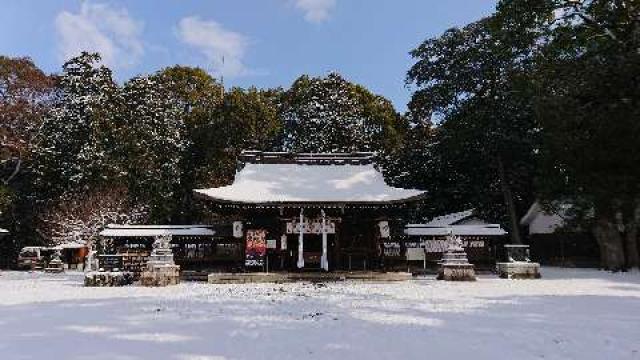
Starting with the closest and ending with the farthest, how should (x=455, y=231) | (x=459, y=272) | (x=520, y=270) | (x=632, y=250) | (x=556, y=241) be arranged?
(x=459, y=272) < (x=520, y=270) < (x=455, y=231) < (x=632, y=250) < (x=556, y=241)

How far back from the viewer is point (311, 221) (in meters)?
23.7

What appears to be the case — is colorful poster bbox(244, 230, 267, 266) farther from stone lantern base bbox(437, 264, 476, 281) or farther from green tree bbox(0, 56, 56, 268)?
green tree bbox(0, 56, 56, 268)

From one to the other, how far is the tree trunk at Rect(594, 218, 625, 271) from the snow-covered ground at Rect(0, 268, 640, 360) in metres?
12.6

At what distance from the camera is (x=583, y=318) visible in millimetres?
10398

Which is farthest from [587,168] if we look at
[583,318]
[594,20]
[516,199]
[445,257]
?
[516,199]

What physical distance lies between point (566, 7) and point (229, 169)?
89.5 ft

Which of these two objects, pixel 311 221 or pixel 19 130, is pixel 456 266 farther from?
pixel 19 130

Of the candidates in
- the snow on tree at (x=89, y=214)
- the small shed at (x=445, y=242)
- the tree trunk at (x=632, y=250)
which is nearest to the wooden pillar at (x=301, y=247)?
the small shed at (x=445, y=242)

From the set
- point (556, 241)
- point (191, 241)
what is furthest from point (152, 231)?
point (556, 241)

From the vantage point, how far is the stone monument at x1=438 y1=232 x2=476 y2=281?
20.8 meters

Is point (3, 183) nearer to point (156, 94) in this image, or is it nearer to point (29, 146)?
point (29, 146)

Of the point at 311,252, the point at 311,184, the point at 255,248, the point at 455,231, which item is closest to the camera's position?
the point at 255,248

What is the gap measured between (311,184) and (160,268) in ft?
28.2

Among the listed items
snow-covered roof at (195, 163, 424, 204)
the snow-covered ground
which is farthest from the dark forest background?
the snow-covered ground
